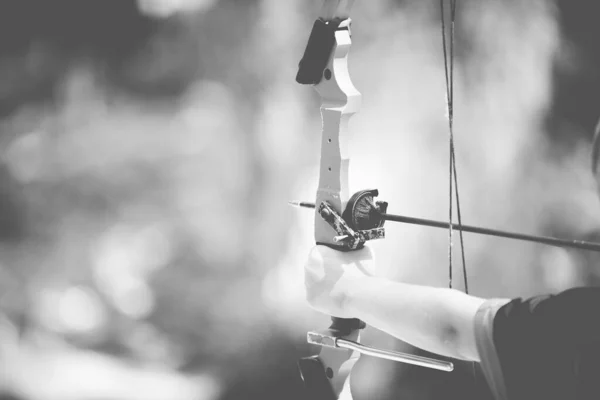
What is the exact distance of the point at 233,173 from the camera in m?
2.51

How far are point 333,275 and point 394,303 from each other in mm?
203

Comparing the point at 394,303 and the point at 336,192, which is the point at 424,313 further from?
the point at 336,192

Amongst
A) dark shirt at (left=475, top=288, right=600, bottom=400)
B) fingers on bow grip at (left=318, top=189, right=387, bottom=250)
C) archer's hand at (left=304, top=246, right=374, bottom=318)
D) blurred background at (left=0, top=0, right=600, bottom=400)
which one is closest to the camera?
dark shirt at (left=475, top=288, right=600, bottom=400)

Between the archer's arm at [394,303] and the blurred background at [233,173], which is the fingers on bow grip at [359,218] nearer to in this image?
the archer's arm at [394,303]

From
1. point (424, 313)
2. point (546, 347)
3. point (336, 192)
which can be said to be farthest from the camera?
point (336, 192)

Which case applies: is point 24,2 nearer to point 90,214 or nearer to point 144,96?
point 144,96

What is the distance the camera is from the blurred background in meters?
2.35

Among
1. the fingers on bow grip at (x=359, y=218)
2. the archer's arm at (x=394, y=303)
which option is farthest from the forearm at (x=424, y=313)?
the fingers on bow grip at (x=359, y=218)

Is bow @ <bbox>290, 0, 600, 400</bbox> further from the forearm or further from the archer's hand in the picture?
the forearm

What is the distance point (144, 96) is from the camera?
7.91ft

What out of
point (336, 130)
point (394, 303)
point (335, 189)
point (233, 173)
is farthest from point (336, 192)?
point (233, 173)

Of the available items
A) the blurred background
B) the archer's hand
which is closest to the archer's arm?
the archer's hand

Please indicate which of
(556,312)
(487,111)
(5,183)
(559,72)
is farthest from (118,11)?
(556,312)

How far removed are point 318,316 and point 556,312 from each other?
176 centimetres
